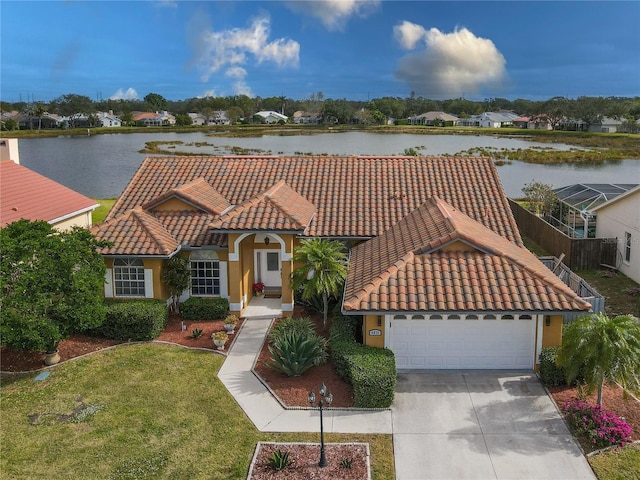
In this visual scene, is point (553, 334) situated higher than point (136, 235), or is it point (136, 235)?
point (136, 235)

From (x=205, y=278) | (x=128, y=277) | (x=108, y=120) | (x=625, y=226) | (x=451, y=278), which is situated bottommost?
(x=205, y=278)

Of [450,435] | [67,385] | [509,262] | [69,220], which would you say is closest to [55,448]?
[67,385]

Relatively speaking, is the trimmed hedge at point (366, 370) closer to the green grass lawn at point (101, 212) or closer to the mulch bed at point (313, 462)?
Result: the mulch bed at point (313, 462)

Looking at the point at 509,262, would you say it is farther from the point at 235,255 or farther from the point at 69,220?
the point at 69,220

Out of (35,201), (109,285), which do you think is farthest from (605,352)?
(35,201)

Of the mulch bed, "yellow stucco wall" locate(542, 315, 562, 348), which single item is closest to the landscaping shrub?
"yellow stucco wall" locate(542, 315, 562, 348)

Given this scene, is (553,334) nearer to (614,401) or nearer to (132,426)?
(614,401)
